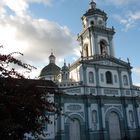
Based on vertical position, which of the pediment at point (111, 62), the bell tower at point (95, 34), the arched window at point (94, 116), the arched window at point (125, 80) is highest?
the bell tower at point (95, 34)

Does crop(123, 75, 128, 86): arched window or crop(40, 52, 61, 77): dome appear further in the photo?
crop(40, 52, 61, 77): dome

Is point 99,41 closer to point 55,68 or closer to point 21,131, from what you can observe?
point 55,68

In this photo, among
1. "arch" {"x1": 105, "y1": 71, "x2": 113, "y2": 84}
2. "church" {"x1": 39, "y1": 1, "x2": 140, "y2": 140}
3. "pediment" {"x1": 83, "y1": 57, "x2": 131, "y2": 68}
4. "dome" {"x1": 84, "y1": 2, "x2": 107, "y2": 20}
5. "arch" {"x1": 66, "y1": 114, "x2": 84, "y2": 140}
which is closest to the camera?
"arch" {"x1": 66, "y1": 114, "x2": 84, "y2": 140}

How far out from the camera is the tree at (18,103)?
8812 mm

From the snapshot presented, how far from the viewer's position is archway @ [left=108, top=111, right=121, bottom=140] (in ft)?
117

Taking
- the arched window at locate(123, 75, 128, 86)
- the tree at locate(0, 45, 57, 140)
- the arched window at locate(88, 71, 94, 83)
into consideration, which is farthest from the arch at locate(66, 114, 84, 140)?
the tree at locate(0, 45, 57, 140)

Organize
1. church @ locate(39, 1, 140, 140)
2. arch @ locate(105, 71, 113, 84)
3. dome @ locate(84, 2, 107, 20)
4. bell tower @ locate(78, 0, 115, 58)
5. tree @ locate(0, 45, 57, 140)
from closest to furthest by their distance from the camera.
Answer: tree @ locate(0, 45, 57, 140)
church @ locate(39, 1, 140, 140)
arch @ locate(105, 71, 113, 84)
bell tower @ locate(78, 0, 115, 58)
dome @ locate(84, 2, 107, 20)

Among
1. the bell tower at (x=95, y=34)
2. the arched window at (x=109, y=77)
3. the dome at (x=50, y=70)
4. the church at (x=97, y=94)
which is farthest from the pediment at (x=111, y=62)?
the dome at (x=50, y=70)

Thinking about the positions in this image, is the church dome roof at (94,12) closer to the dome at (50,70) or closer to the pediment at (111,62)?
the pediment at (111,62)

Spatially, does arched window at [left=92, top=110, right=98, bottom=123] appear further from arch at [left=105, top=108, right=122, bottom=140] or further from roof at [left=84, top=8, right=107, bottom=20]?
roof at [left=84, top=8, right=107, bottom=20]

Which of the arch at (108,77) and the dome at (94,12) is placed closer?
the arch at (108,77)

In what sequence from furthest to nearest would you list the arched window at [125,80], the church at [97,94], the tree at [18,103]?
the arched window at [125,80]
the church at [97,94]
the tree at [18,103]

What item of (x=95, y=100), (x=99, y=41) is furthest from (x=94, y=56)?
(x=95, y=100)

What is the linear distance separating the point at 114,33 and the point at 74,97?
14065mm
